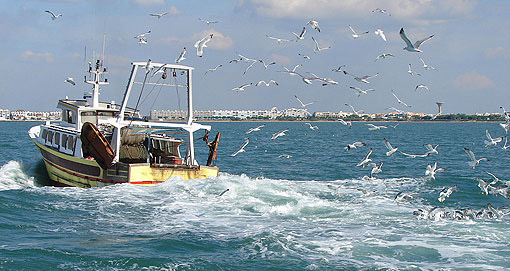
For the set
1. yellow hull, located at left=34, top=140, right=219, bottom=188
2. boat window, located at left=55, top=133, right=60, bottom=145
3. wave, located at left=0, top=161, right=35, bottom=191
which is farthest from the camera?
boat window, located at left=55, top=133, right=60, bottom=145

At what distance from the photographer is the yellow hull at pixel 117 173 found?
23266mm

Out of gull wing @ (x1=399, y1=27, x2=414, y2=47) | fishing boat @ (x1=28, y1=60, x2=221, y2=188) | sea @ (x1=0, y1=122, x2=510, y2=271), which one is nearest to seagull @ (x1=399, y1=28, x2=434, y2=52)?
gull wing @ (x1=399, y1=27, x2=414, y2=47)

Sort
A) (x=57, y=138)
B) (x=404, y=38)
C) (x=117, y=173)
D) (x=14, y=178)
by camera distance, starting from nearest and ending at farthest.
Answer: (x=404, y=38)
(x=117, y=173)
(x=57, y=138)
(x=14, y=178)

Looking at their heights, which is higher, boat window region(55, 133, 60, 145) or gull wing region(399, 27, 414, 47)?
gull wing region(399, 27, 414, 47)

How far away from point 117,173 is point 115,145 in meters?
1.50

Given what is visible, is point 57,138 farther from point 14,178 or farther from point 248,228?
point 248,228

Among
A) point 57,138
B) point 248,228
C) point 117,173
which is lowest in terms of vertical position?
point 248,228

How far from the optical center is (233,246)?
14781 mm

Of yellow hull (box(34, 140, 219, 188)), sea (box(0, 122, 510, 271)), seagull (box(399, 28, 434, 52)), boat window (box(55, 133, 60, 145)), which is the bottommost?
sea (box(0, 122, 510, 271))

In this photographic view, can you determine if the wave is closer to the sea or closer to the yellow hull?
the sea

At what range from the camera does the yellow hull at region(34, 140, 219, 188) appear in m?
23.3

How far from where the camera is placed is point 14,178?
28469mm

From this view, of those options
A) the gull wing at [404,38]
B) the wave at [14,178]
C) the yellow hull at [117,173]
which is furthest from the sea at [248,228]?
the gull wing at [404,38]

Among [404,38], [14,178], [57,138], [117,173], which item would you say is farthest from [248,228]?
[14,178]
